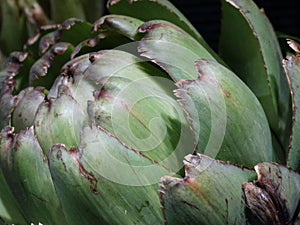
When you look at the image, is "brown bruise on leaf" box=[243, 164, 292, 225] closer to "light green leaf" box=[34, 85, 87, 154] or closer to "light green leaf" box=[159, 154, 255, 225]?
"light green leaf" box=[159, 154, 255, 225]

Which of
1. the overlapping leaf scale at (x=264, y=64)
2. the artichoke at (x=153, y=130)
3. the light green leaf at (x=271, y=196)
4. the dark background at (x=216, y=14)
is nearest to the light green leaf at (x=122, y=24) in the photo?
the artichoke at (x=153, y=130)

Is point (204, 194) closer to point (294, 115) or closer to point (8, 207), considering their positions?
point (294, 115)

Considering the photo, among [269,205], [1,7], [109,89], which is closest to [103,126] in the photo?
[109,89]

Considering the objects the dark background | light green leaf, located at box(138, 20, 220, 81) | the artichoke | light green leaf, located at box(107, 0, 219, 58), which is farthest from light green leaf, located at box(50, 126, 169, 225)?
the dark background

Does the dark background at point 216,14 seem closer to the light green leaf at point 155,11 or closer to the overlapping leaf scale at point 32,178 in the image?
the light green leaf at point 155,11

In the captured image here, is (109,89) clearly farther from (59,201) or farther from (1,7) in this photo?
(1,7)
